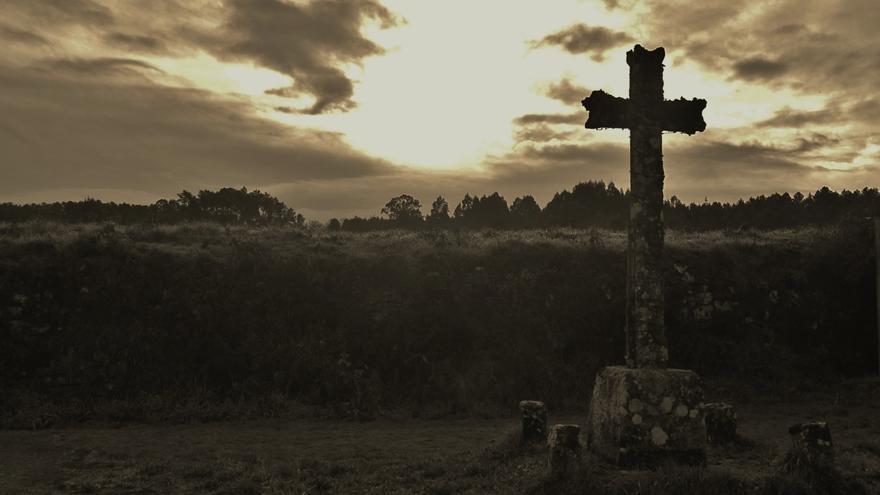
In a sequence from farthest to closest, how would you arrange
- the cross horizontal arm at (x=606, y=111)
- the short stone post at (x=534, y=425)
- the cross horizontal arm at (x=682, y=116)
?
the short stone post at (x=534, y=425)
the cross horizontal arm at (x=682, y=116)
the cross horizontal arm at (x=606, y=111)

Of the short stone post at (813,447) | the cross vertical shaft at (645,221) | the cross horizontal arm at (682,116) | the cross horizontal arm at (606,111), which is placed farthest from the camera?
the cross horizontal arm at (682,116)

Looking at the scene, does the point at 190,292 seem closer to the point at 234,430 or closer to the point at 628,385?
the point at 234,430

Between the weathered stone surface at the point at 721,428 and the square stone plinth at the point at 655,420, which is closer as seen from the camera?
the square stone plinth at the point at 655,420

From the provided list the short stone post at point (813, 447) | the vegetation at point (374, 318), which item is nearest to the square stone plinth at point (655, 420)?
the short stone post at point (813, 447)

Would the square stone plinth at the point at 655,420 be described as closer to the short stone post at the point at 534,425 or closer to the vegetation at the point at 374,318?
the short stone post at the point at 534,425

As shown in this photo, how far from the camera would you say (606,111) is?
37.7 feet

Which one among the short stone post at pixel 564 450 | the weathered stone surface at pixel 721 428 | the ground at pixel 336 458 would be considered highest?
the short stone post at pixel 564 450

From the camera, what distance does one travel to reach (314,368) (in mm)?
18625

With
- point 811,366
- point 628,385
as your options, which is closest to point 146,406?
point 628,385

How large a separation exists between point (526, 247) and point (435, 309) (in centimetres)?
531

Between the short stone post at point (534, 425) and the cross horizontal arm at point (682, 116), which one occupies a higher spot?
the cross horizontal arm at point (682, 116)

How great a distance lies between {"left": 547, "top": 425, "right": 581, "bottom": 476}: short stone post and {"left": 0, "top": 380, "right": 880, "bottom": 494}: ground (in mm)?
296

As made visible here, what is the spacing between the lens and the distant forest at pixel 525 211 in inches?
1989

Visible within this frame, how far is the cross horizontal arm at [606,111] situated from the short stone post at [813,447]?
5.51 m
